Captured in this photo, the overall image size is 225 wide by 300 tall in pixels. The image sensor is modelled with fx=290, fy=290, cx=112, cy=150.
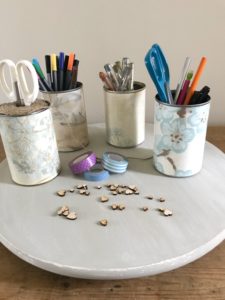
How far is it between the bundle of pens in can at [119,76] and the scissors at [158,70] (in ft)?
0.26

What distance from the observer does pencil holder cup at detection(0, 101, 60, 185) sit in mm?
354

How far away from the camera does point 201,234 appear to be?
301mm

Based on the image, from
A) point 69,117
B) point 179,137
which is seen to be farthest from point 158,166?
point 69,117

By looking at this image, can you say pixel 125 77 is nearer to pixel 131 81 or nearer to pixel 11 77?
pixel 131 81

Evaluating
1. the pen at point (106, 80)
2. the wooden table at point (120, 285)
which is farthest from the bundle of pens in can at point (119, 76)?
the wooden table at point (120, 285)

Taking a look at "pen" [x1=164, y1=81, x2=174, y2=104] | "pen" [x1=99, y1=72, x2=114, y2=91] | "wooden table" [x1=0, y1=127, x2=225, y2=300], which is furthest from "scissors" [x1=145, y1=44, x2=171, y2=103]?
"wooden table" [x1=0, y1=127, x2=225, y2=300]

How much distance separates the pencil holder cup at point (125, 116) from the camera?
1.45 feet

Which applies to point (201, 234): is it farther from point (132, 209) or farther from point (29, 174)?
point (29, 174)

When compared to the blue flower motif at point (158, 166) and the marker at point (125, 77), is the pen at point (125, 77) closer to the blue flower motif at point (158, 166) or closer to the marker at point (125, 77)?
the marker at point (125, 77)

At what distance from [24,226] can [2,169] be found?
0.15m

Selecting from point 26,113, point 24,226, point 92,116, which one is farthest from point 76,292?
point 92,116

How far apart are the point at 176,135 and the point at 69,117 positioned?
0.18 metres

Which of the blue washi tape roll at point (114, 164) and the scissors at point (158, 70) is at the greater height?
the scissors at point (158, 70)

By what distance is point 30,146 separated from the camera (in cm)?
37
